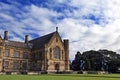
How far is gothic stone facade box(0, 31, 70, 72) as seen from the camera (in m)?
60.7

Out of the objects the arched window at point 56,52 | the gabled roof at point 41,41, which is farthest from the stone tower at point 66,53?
the gabled roof at point 41,41

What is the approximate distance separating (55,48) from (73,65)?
28261 mm

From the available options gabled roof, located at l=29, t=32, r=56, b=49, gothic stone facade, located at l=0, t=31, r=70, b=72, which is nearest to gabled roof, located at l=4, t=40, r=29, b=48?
gothic stone facade, located at l=0, t=31, r=70, b=72

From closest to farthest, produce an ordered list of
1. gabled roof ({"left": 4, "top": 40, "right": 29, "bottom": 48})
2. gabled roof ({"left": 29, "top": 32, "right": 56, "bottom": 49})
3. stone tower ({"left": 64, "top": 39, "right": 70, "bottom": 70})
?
1. gabled roof ({"left": 4, "top": 40, "right": 29, "bottom": 48})
2. gabled roof ({"left": 29, "top": 32, "right": 56, "bottom": 49})
3. stone tower ({"left": 64, "top": 39, "right": 70, "bottom": 70})

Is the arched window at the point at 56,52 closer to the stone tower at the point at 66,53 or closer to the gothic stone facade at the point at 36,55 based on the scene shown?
the gothic stone facade at the point at 36,55

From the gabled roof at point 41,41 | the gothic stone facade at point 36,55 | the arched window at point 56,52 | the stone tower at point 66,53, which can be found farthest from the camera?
the stone tower at point 66,53

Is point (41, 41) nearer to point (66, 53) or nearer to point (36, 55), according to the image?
point (36, 55)

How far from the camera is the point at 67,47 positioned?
6906 centimetres

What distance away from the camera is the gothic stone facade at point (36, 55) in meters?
60.7

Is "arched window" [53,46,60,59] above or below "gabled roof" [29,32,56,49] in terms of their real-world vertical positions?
below

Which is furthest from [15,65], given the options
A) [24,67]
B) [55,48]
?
[55,48]

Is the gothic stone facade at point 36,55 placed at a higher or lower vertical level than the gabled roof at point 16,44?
lower

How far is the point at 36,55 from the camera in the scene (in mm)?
65688

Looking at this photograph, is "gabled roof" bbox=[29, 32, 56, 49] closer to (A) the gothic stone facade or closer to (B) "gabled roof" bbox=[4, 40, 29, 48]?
(A) the gothic stone facade
